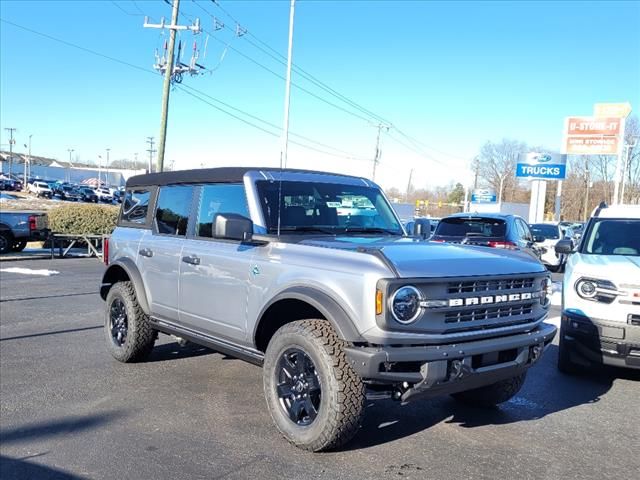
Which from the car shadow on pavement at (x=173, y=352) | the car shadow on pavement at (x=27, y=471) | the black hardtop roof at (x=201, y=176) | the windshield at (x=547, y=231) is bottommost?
the car shadow on pavement at (x=27, y=471)

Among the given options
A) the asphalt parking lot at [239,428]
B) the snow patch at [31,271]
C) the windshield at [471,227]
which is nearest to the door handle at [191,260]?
the asphalt parking lot at [239,428]

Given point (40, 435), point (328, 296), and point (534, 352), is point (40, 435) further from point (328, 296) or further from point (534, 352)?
point (534, 352)

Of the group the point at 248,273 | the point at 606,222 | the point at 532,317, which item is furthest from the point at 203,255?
the point at 606,222

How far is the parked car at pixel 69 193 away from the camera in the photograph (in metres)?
65.5

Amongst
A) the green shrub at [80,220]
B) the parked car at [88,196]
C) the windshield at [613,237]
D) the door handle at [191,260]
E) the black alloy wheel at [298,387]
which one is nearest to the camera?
the black alloy wheel at [298,387]

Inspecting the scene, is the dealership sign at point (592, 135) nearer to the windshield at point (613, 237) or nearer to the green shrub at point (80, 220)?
the green shrub at point (80, 220)

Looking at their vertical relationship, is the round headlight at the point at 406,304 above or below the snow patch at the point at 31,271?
above

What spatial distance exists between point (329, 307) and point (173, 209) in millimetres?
2652

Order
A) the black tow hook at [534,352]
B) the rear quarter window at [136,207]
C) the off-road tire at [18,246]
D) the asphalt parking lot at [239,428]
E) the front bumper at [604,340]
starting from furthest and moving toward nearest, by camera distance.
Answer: the off-road tire at [18,246], the rear quarter window at [136,207], the front bumper at [604,340], the black tow hook at [534,352], the asphalt parking lot at [239,428]

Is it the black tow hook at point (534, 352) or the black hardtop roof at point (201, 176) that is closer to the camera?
the black tow hook at point (534, 352)

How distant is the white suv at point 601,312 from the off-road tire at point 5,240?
16077 mm

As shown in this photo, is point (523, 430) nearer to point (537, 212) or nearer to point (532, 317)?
point (532, 317)

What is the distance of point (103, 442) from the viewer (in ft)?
13.6

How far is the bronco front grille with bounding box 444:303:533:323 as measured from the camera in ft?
12.4
